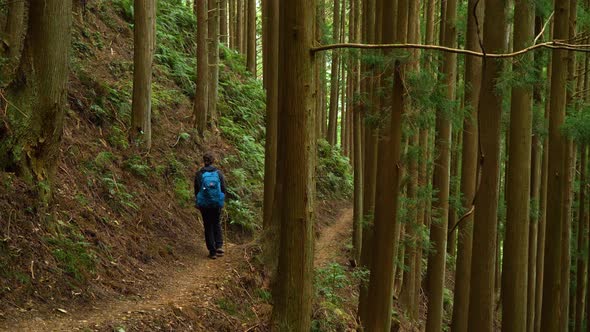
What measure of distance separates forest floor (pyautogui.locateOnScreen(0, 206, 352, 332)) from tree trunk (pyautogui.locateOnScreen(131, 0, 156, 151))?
3.33 meters

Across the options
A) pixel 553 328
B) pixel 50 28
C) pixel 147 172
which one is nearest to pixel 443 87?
pixel 553 328

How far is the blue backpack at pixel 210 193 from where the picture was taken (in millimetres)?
10328

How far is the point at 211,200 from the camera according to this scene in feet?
33.9

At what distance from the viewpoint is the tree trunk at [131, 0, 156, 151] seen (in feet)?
41.3

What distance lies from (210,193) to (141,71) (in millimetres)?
3865

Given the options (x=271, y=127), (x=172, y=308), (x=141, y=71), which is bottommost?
(x=172, y=308)

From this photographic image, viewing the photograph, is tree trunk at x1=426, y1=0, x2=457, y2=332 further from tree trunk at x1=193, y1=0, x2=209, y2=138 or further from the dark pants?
tree trunk at x1=193, y1=0, x2=209, y2=138

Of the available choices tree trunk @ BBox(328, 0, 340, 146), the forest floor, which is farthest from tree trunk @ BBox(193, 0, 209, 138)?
tree trunk @ BBox(328, 0, 340, 146)

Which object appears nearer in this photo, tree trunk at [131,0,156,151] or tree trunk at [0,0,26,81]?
tree trunk at [0,0,26,81]

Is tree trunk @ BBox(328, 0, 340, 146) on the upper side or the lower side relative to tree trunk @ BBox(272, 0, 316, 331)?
upper

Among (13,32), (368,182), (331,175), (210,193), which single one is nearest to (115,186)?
(210,193)

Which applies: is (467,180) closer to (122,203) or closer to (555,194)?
(555,194)

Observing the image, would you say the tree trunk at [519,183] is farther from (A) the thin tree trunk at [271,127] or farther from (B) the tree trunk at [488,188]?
(A) the thin tree trunk at [271,127]

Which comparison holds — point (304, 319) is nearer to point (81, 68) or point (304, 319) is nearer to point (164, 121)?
point (81, 68)
